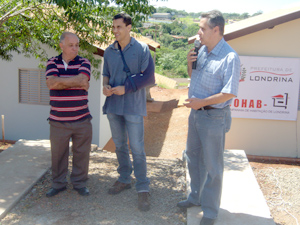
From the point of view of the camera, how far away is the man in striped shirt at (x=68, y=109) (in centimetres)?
370

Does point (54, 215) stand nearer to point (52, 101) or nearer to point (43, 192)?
point (43, 192)

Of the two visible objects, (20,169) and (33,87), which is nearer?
(20,169)

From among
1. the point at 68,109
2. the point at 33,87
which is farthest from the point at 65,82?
the point at 33,87

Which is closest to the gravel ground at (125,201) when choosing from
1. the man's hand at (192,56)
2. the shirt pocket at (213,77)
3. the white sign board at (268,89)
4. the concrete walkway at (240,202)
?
the concrete walkway at (240,202)

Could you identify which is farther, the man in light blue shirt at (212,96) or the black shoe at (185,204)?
the black shoe at (185,204)

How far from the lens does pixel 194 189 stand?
357 cm

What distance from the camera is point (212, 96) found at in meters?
3.04

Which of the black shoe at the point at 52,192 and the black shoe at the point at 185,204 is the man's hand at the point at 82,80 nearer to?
the black shoe at the point at 52,192

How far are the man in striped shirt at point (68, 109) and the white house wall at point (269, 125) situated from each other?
4.65 m

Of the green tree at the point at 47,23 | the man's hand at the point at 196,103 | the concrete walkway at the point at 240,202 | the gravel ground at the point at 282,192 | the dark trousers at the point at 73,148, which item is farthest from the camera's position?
the green tree at the point at 47,23

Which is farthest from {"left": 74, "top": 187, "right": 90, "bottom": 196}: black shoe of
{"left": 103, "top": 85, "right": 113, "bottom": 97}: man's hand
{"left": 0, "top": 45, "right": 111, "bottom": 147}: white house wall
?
{"left": 0, "top": 45, "right": 111, "bottom": 147}: white house wall

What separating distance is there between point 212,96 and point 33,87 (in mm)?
8955

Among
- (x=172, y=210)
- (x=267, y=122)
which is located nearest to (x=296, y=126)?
(x=267, y=122)

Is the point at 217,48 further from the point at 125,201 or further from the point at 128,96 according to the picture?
the point at 125,201
